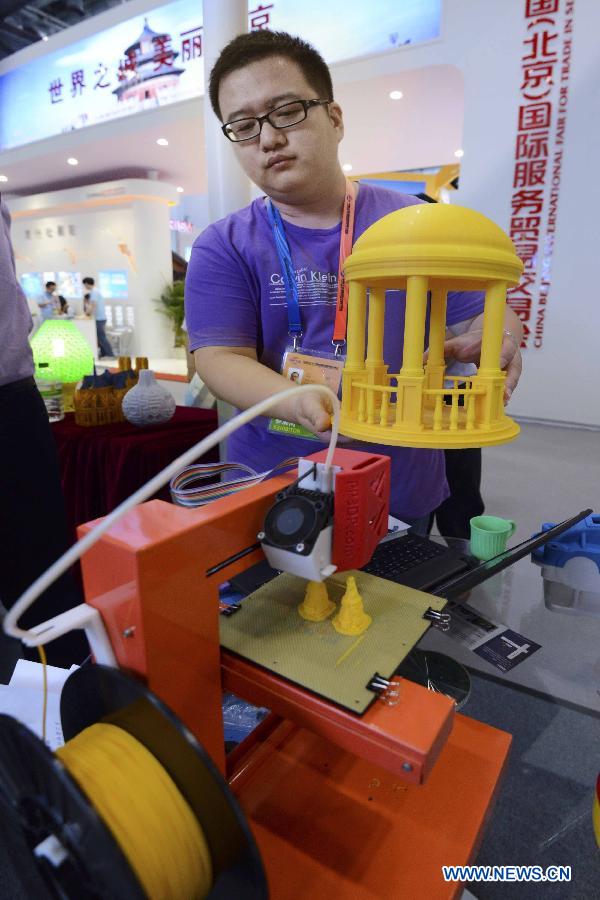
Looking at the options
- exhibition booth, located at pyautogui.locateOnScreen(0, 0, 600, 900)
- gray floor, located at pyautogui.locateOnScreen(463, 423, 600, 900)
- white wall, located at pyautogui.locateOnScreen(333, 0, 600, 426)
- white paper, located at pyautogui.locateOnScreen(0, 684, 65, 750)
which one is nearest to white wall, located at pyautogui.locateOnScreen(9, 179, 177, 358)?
white wall, located at pyautogui.locateOnScreen(333, 0, 600, 426)

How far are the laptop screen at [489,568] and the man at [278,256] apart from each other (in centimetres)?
25

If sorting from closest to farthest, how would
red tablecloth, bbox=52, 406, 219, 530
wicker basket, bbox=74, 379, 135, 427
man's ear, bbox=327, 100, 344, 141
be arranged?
man's ear, bbox=327, 100, 344, 141
red tablecloth, bbox=52, 406, 219, 530
wicker basket, bbox=74, 379, 135, 427

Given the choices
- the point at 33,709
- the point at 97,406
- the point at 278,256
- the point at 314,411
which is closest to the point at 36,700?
the point at 33,709

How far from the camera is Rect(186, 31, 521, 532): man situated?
851mm

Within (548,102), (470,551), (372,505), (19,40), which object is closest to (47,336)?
(470,551)

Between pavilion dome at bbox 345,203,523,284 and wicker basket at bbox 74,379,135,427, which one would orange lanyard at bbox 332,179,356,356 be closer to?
pavilion dome at bbox 345,203,523,284

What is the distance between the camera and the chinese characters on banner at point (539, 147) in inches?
149

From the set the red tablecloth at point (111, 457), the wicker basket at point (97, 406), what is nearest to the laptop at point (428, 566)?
the red tablecloth at point (111, 457)

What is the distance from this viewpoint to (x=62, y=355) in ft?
7.07

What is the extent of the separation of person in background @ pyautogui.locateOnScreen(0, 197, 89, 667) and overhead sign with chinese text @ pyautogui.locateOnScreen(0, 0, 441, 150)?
441 centimetres

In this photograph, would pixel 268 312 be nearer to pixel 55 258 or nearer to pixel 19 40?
pixel 55 258

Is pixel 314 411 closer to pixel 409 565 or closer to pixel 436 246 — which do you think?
pixel 436 246

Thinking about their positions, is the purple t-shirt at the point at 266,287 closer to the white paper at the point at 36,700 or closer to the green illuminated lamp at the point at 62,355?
the white paper at the point at 36,700

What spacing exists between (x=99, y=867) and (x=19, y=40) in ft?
40.8
